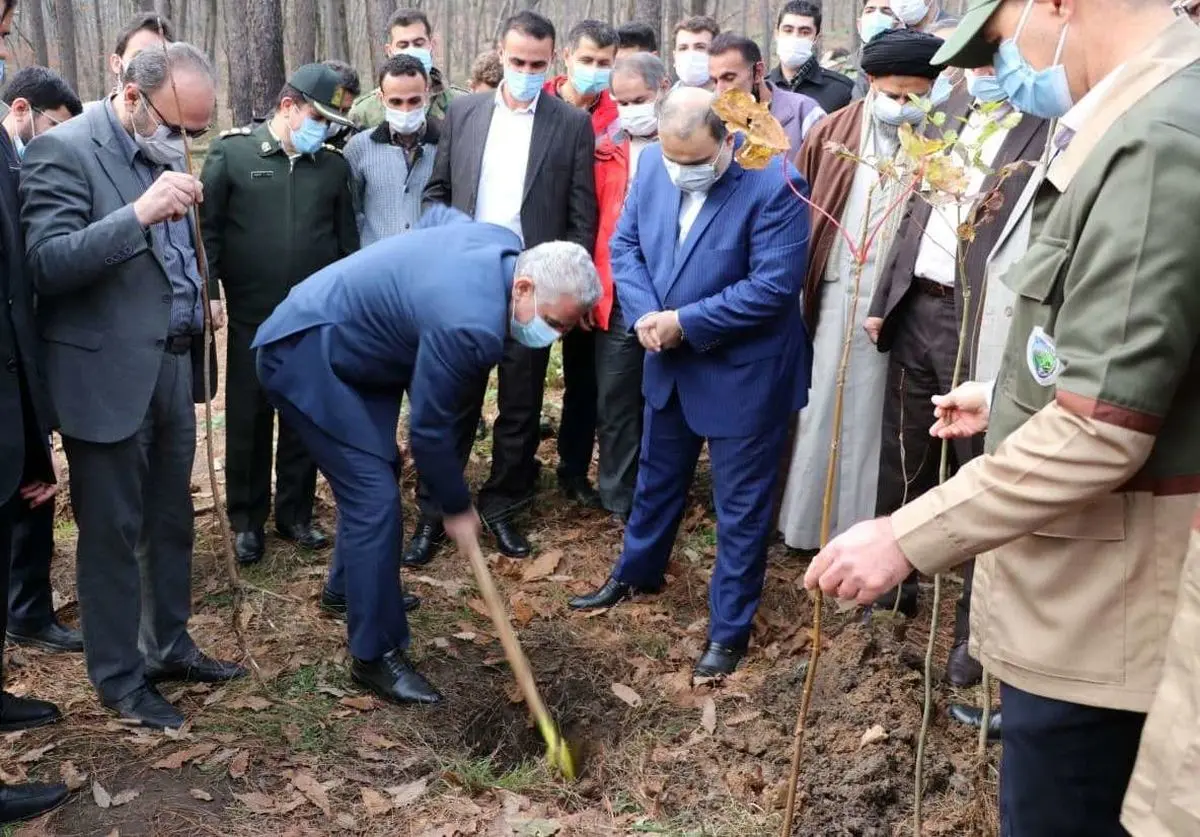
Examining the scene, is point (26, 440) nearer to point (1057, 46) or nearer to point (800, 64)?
point (1057, 46)

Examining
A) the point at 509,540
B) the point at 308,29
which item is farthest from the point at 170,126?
the point at 308,29

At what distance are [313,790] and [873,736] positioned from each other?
1.85m

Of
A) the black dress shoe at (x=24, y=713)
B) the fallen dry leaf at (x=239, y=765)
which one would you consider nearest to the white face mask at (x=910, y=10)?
the fallen dry leaf at (x=239, y=765)

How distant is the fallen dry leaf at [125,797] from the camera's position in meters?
3.31

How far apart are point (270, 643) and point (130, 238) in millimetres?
1870

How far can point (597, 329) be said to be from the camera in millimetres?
5426

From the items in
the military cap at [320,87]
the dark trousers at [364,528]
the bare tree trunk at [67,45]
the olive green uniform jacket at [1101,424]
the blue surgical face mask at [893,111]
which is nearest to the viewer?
the olive green uniform jacket at [1101,424]

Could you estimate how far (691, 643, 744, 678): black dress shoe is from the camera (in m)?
4.18

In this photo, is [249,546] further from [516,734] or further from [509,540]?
[516,734]

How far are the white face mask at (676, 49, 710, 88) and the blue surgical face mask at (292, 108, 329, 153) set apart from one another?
206 cm

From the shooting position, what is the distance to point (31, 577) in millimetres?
4383

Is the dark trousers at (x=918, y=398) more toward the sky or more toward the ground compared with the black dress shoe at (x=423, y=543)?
more toward the sky

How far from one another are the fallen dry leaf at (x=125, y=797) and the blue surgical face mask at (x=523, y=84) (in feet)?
11.7

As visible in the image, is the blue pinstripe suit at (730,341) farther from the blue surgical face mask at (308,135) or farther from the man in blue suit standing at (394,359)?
the blue surgical face mask at (308,135)
